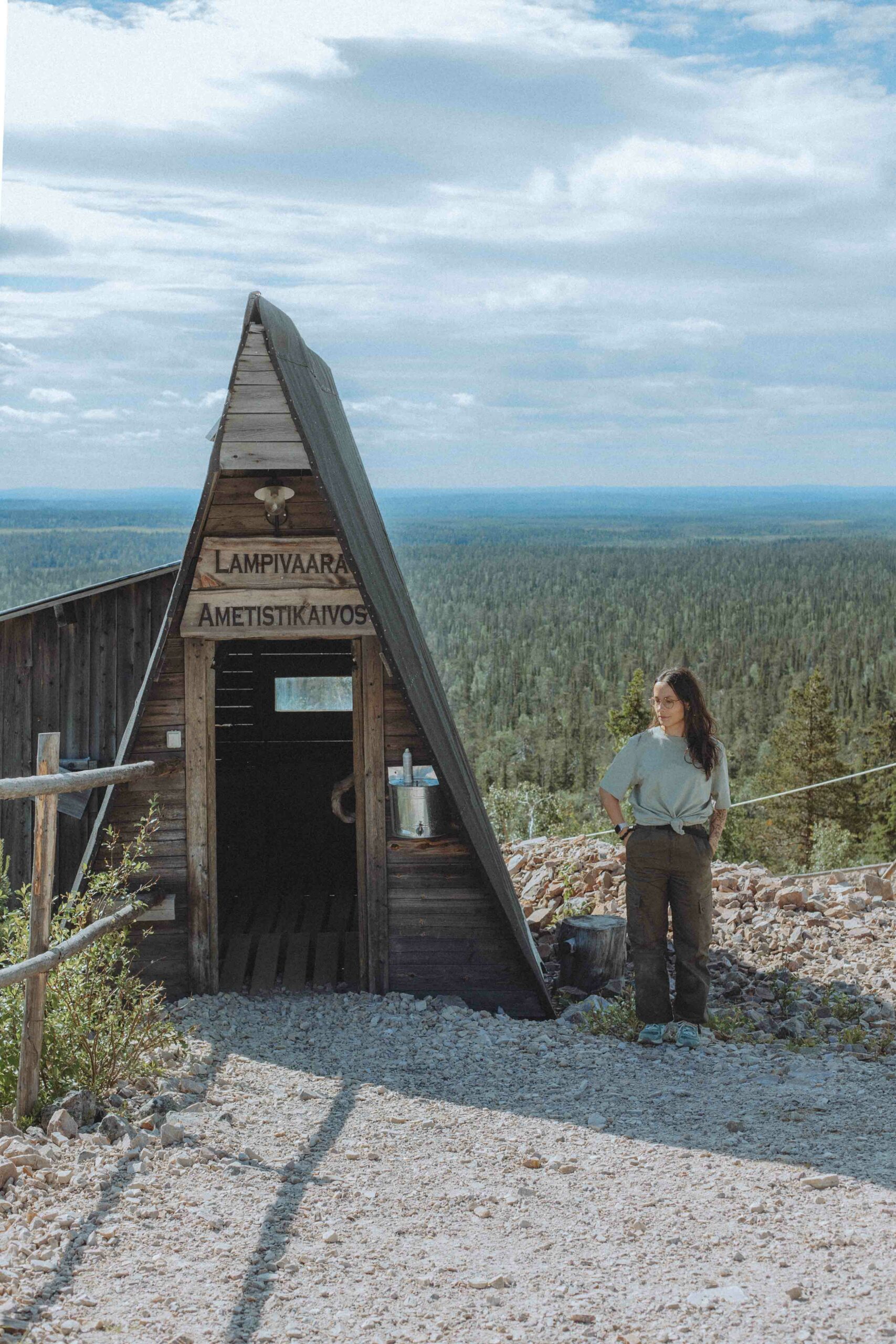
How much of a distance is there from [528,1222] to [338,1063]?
1.81 meters

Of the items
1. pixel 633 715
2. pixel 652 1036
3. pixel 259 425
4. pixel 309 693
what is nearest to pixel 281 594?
pixel 259 425

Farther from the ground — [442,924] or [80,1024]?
[80,1024]

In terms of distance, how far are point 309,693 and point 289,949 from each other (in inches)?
Result: 136

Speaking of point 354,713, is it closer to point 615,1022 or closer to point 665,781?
point 665,781

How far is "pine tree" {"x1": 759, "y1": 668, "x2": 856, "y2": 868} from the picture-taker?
47094 mm

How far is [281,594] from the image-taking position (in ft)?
20.5

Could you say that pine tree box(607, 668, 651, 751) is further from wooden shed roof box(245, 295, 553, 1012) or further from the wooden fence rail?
the wooden fence rail

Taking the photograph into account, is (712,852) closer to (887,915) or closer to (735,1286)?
(735,1286)

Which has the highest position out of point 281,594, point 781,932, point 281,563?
point 281,563

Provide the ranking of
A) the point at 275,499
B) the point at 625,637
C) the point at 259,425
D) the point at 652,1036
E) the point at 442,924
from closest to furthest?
the point at 652,1036 → the point at 259,425 → the point at 275,499 → the point at 442,924 → the point at 625,637

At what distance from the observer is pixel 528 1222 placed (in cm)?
366

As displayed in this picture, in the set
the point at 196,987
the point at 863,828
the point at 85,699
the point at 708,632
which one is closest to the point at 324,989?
the point at 196,987

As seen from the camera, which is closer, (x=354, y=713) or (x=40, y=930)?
(x=40, y=930)

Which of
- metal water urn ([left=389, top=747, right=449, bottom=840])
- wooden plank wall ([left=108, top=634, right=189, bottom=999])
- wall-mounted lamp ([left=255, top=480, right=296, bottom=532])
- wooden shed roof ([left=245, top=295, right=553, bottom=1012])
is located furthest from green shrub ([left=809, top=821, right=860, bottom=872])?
wall-mounted lamp ([left=255, top=480, right=296, bottom=532])
